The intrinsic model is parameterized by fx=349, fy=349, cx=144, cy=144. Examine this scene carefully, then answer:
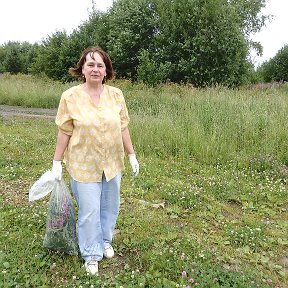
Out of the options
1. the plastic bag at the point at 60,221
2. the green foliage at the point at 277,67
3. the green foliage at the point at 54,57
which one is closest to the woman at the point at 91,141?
the plastic bag at the point at 60,221

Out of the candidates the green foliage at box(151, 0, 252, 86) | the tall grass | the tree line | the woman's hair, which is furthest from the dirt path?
the woman's hair

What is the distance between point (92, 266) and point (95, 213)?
1.71ft

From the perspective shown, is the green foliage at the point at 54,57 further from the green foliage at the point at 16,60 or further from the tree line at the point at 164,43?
the green foliage at the point at 16,60

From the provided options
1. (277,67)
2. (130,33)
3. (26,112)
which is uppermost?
(130,33)

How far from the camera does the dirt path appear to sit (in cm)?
1198

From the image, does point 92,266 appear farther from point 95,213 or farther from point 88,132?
point 88,132

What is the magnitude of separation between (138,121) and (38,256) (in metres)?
5.01

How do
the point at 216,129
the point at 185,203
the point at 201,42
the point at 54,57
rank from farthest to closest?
1. the point at 54,57
2. the point at 201,42
3. the point at 216,129
4. the point at 185,203

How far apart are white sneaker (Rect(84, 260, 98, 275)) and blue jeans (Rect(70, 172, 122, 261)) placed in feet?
0.11

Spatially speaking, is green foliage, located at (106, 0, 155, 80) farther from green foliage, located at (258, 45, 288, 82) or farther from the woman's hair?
the woman's hair

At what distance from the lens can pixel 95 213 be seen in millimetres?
2969

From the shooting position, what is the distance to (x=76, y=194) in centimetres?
304

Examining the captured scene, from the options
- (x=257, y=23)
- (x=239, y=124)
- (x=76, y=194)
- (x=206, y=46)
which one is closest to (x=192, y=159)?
(x=239, y=124)

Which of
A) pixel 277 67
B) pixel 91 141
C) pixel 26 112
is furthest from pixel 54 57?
pixel 91 141
